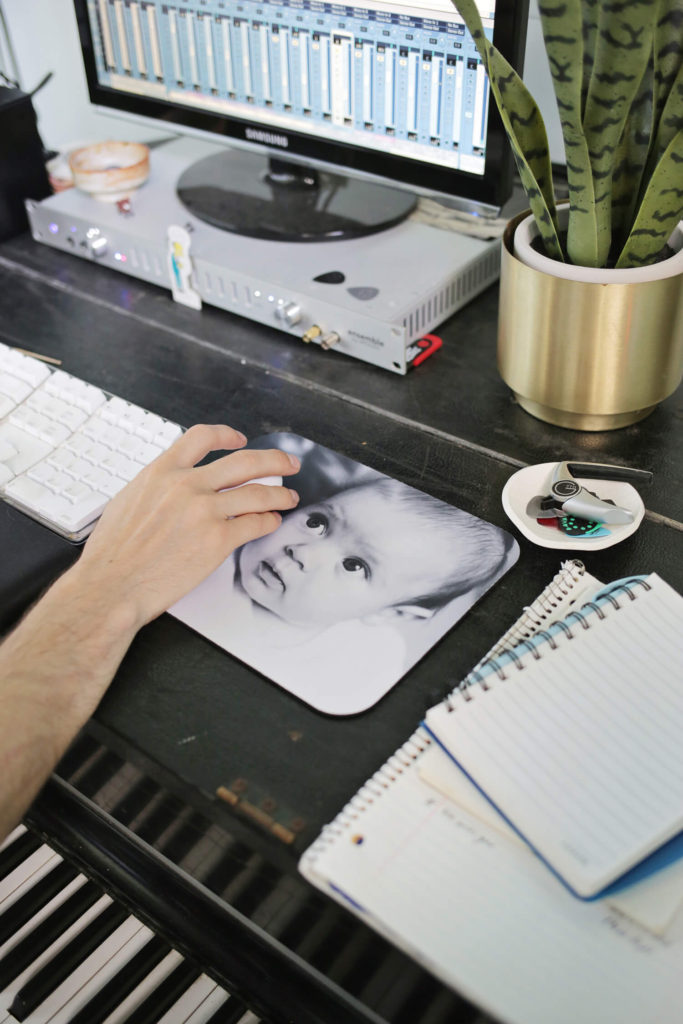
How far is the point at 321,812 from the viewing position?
0.55m

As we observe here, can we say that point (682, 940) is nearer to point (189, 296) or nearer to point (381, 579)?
point (381, 579)

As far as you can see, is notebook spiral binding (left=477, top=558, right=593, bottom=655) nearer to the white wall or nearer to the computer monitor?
the computer monitor

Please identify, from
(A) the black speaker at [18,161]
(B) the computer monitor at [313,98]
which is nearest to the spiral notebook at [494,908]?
(B) the computer monitor at [313,98]

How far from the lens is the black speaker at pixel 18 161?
46.5 inches

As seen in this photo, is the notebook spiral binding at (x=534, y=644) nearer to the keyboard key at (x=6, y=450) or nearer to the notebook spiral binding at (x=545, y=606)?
the notebook spiral binding at (x=545, y=606)

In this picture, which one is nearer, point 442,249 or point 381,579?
point 381,579

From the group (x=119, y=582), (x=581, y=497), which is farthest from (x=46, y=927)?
(x=581, y=497)

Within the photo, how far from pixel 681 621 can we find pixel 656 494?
0.63 feet

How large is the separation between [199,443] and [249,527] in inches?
3.8

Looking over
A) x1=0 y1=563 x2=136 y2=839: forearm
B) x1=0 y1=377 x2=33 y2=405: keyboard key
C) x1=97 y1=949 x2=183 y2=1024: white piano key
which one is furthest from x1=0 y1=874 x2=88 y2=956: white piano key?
x1=0 y1=377 x2=33 y2=405: keyboard key

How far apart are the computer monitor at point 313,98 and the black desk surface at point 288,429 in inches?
6.6

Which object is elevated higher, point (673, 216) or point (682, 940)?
point (673, 216)

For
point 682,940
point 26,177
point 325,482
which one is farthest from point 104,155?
point 682,940

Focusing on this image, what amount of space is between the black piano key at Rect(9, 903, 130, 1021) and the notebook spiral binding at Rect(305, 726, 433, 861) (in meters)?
0.34
